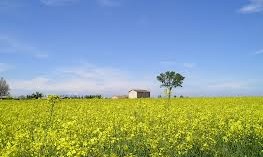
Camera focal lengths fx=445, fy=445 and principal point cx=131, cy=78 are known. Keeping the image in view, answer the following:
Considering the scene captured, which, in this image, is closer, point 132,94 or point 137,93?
point 137,93

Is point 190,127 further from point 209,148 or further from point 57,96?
point 57,96

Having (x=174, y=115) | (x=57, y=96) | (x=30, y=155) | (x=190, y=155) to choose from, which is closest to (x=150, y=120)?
(x=174, y=115)

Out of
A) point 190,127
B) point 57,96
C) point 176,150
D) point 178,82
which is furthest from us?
point 178,82

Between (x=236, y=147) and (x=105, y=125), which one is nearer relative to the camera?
(x=236, y=147)

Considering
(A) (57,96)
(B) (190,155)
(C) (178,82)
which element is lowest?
(B) (190,155)

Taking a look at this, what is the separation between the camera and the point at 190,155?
46.2 feet

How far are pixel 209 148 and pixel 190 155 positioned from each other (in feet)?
2.23

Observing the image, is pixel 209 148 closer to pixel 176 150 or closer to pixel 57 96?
pixel 176 150

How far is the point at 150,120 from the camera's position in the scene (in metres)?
21.8

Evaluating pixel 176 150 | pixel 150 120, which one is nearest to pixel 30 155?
pixel 176 150

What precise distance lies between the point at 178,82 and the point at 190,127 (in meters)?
111

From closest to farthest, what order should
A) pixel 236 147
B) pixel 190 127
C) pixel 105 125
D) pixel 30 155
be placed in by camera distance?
pixel 30 155 < pixel 236 147 < pixel 190 127 < pixel 105 125

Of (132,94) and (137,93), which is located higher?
(137,93)

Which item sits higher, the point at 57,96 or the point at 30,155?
the point at 57,96
